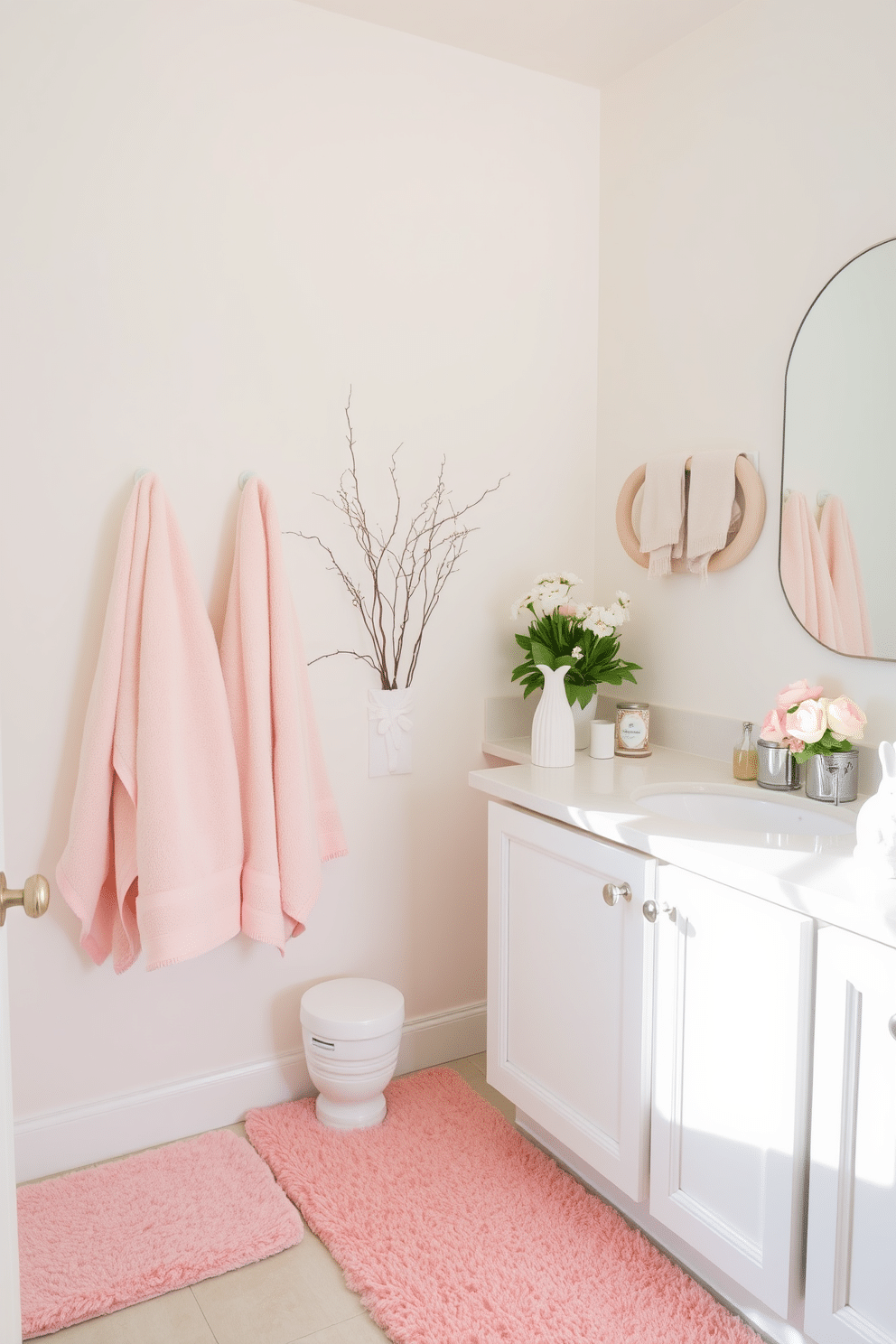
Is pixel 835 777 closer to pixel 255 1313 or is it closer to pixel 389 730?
pixel 389 730

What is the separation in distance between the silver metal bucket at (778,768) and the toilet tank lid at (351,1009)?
3.11ft

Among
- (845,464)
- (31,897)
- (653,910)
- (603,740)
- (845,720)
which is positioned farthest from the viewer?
(603,740)

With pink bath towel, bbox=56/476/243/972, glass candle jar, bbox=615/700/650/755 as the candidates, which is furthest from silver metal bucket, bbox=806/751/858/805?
pink bath towel, bbox=56/476/243/972

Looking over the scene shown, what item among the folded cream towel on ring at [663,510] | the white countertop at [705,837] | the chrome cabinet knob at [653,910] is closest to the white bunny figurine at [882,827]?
the white countertop at [705,837]

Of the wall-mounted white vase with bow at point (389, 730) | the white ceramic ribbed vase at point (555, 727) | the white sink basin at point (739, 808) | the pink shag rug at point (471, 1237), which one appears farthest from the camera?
the wall-mounted white vase with bow at point (389, 730)

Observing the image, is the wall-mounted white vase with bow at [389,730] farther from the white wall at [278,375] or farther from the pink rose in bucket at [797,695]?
the pink rose in bucket at [797,695]

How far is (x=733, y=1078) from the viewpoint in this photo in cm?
158

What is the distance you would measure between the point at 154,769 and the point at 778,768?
1.23m

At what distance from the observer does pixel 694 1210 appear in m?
1.67

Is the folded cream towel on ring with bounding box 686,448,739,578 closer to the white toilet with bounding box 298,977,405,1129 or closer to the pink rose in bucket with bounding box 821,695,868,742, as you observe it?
the pink rose in bucket with bounding box 821,695,868,742

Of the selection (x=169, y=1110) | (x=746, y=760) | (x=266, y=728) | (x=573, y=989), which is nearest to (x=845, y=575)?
(x=746, y=760)

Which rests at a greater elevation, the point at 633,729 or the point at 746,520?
the point at 746,520

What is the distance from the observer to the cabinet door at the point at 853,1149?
4.38 ft

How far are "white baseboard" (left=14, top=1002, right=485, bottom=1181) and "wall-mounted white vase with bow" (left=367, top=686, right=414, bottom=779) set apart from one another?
2.18ft
